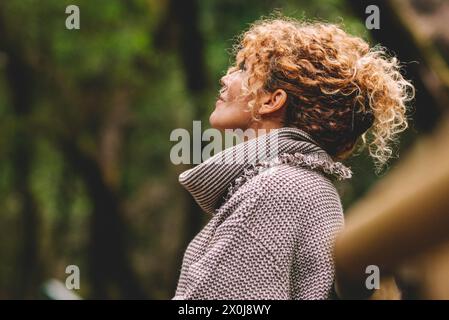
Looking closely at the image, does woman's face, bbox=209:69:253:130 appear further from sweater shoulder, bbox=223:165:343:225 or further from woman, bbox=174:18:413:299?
sweater shoulder, bbox=223:165:343:225

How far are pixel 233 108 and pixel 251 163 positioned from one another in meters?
0.32

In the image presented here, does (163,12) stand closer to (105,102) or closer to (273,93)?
(105,102)

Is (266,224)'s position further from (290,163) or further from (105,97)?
(105,97)

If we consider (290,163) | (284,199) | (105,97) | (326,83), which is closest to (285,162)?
(290,163)

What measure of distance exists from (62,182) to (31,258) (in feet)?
4.32

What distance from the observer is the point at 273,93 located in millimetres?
2223

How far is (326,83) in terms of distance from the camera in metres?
2.15

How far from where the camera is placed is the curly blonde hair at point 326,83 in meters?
2.14

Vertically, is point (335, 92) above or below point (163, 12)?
below

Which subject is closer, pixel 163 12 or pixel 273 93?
pixel 273 93

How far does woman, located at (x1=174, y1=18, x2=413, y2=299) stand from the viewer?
1.85m

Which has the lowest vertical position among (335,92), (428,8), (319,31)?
(335,92)
